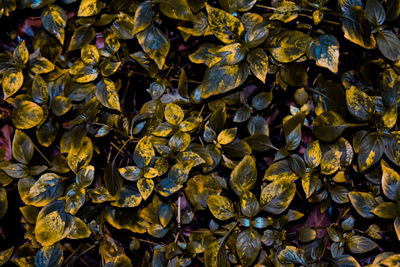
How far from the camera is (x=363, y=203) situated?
1169mm

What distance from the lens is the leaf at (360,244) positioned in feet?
3.95

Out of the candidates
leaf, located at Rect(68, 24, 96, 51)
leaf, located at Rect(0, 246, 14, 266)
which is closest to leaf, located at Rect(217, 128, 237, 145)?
leaf, located at Rect(68, 24, 96, 51)

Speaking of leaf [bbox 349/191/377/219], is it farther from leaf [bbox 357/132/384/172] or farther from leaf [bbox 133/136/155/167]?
leaf [bbox 133/136/155/167]

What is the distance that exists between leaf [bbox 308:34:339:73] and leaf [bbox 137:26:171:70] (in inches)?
19.5

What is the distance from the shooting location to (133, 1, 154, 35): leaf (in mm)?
1203

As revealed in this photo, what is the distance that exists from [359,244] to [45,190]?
109cm

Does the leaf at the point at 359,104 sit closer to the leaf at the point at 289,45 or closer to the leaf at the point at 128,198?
the leaf at the point at 289,45

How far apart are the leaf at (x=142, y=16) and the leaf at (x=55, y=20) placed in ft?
1.00

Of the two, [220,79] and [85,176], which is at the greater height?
[220,79]

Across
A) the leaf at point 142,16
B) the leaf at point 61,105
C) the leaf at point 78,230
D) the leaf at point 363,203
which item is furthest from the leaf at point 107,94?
the leaf at point 363,203

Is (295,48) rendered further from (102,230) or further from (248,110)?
(102,230)

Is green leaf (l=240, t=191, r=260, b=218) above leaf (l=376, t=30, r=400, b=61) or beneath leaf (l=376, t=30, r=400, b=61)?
beneath

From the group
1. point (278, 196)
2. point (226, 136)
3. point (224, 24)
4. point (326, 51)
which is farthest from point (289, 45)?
point (278, 196)

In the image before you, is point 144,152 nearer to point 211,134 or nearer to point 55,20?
point 211,134
